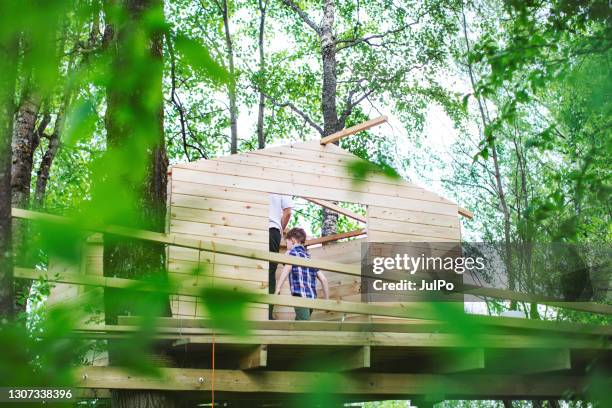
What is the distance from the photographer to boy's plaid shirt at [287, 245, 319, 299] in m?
7.16

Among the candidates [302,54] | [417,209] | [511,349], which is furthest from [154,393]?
[302,54]

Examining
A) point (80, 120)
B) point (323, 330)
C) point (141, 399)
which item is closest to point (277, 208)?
point (323, 330)

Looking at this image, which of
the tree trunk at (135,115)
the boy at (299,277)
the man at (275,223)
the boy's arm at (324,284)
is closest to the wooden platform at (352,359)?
the boy at (299,277)

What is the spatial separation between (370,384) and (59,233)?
5.86 m

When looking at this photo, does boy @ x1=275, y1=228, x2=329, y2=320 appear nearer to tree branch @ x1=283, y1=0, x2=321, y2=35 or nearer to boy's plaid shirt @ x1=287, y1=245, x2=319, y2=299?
boy's plaid shirt @ x1=287, y1=245, x2=319, y2=299

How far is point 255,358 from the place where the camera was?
593cm

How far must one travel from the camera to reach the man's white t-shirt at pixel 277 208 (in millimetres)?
8031

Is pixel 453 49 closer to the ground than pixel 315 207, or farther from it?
farther from it

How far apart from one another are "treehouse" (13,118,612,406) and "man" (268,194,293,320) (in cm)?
11

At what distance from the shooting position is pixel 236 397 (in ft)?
21.8

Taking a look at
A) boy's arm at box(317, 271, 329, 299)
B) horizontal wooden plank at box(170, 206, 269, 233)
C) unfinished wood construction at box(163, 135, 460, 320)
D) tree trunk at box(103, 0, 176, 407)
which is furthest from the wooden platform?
tree trunk at box(103, 0, 176, 407)

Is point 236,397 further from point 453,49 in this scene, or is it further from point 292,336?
point 453,49

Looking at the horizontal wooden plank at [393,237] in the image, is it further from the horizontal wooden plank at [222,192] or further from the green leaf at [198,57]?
the green leaf at [198,57]

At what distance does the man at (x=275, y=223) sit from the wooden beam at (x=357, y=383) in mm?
1628
